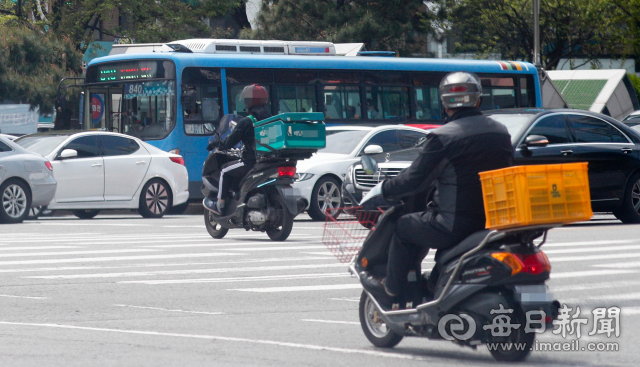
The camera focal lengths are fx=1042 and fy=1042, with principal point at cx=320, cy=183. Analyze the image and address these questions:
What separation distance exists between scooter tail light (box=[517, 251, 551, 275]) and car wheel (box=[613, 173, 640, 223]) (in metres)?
11.1

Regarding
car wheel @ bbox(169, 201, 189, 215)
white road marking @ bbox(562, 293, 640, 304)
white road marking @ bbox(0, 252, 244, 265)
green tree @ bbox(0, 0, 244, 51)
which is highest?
green tree @ bbox(0, 0, 244, 51)

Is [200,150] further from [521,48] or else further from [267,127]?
[521,48]

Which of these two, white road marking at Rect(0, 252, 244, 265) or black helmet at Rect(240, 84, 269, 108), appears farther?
black helmet at Rect(240, 84, 269, 108)

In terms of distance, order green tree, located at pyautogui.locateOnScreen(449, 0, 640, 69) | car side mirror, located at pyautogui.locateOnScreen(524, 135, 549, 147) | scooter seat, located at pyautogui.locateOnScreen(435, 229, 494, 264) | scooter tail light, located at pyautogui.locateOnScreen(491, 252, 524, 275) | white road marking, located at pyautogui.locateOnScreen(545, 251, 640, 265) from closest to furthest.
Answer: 1. scooter tail light, located at pyautogui.locateOnScreen(491, 252, 524, 275)
2. scooter seat, located at pyautogui.locateOnScreen(435, 229, 494, 264)
3. white road marking, located at pyautogui.locateOnScreen(545, 251, 640, 265)
4. car side mirror, located at pyautogui.locateOnScreen(524, 135, 549, 147)
5. green tree, located at pyautogui.locateOnScreen(449, 0, 640, 69)

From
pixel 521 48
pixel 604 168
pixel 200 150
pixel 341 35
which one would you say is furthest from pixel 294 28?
pixel 604 168

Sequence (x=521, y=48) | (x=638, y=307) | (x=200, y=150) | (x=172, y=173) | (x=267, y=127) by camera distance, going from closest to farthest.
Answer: (x=638, y=307)
(x=267, y=127)
(x=172, y=173)
(x=200, y=150)
(x=521, y=48)

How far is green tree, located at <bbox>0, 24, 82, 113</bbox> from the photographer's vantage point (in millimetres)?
33500

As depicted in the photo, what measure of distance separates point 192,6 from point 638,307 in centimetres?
3163

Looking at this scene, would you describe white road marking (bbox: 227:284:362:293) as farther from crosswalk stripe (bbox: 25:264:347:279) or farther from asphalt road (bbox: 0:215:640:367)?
crosswalk stripe (bbox: 25:264:347:279)

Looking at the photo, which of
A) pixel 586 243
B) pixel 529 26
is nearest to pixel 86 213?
pixel 586 243

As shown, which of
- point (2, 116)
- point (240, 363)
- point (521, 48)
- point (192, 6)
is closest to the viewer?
→ point (240, 363)

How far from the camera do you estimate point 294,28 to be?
4316cm

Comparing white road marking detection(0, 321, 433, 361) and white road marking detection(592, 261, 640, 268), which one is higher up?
white road marking detection(0, 321, 433, 361)

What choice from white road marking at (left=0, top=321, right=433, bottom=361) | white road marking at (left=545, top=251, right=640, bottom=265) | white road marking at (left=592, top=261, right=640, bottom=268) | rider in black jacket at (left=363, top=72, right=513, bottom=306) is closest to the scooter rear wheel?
white road marking at (left=545, top=251, right=640, bottom=265)
